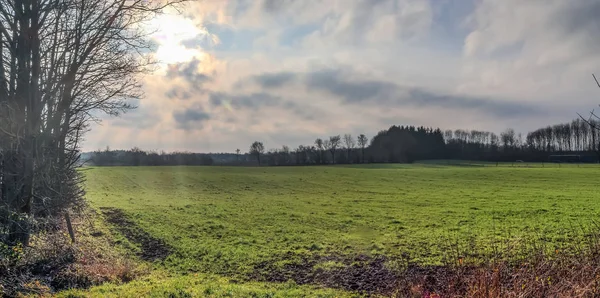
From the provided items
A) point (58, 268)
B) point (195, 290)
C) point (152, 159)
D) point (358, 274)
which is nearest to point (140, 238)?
point (58, 268)

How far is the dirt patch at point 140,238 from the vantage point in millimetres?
15091

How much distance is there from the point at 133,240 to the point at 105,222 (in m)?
3.77

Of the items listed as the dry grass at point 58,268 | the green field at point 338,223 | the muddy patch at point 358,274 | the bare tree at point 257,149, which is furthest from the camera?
the bare tree at point 257,149

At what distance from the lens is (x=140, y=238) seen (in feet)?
57.7

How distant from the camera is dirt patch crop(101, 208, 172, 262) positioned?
15.1 metres

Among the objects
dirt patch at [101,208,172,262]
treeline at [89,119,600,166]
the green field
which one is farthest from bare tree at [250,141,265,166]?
dirt patch at [101,208,172,262]

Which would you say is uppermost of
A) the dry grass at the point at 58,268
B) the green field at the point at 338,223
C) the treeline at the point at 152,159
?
the treeline at the point at 152,159

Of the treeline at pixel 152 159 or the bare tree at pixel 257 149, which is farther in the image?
the bare tree at pixel 257 149

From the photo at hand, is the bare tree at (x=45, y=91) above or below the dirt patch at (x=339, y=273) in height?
above

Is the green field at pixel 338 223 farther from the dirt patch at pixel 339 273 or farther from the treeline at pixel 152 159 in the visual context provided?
the treeline at pixel 152 159

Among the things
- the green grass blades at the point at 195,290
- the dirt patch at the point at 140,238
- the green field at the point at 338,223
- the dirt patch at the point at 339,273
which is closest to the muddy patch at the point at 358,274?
the dirt patch at the point at 339,273

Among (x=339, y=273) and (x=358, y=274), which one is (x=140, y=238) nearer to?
(x=339, y=273)

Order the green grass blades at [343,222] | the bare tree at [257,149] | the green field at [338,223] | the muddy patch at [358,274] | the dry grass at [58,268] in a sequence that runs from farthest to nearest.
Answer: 1. the bare tree at [257,149]
2. the green grass blades at [343,222]
3. the green field at [338,223]
4. the muddy patch at [358,274]
5. the dry grass at [58,268]

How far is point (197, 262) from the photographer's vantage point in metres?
14.1
